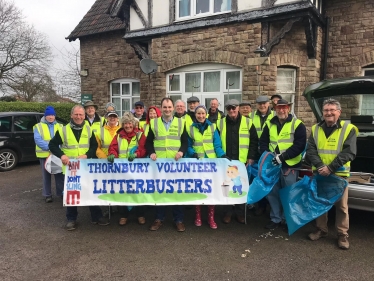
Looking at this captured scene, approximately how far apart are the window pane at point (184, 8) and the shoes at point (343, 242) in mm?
8595

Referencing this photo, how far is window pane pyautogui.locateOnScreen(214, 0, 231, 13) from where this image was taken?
9.35 metres

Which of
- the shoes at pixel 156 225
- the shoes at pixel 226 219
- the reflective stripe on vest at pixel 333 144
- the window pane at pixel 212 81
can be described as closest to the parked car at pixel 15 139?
the window pane at pixel 212 81

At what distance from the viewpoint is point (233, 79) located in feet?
31.7

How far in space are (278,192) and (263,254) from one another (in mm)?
1058

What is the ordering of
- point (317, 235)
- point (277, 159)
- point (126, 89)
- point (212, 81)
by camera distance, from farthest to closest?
point (126, 89), point (212, 81), point (277, 159), point (317, 235)

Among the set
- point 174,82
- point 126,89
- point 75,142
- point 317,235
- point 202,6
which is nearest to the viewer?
point 317,235

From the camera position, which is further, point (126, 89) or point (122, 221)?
point (126, 89)

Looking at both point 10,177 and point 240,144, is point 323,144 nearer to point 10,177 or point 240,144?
point 240,144

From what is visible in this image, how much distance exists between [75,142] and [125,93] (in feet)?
29.7

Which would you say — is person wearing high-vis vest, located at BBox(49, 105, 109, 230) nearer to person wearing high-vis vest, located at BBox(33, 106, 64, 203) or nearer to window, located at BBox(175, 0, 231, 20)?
person wearing high-vis vest, located at BBox(33, 106, 64, 203)

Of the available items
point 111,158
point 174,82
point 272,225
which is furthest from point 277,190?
point 174,82

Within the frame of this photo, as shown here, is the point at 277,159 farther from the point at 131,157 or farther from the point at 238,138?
the point at 131,157

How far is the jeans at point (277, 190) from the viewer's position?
172 inches

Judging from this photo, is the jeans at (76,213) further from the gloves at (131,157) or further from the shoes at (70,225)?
the gloves at (131,157)
